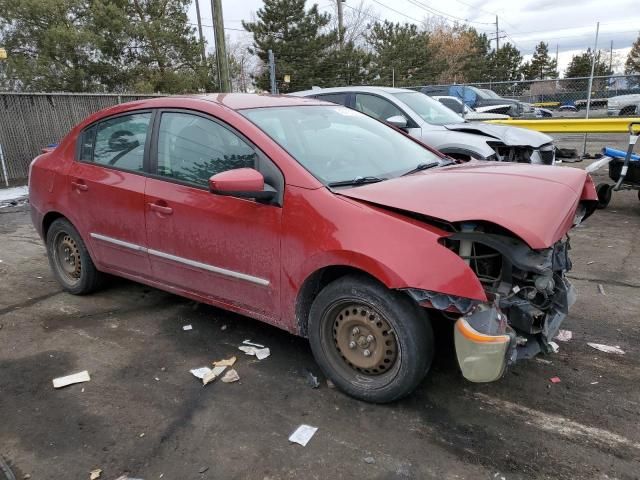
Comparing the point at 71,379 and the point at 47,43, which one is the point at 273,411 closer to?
the point at 71,379

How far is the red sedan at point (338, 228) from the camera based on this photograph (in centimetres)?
264

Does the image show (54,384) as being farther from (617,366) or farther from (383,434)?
(617,366)

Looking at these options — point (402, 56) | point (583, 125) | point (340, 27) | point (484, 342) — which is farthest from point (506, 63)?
point (484, 342)

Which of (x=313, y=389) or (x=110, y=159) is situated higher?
(x=110, y=159)

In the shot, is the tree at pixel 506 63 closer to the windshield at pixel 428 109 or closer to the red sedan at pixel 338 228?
the windshield at pixel 428 109

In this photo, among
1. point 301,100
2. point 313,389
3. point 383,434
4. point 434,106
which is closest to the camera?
point 383,434

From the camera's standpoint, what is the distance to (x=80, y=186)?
4312 mm

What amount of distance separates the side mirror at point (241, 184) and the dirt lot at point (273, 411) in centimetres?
117

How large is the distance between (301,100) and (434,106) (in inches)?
192

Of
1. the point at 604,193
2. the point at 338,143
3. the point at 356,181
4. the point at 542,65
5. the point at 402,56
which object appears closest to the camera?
the point at 356,181

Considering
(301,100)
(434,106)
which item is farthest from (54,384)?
(434,106)

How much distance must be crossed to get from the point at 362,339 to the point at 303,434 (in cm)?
60

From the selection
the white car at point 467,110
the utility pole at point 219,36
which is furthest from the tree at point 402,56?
the utility pole at point 219,36

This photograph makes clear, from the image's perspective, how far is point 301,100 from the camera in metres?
4.12
